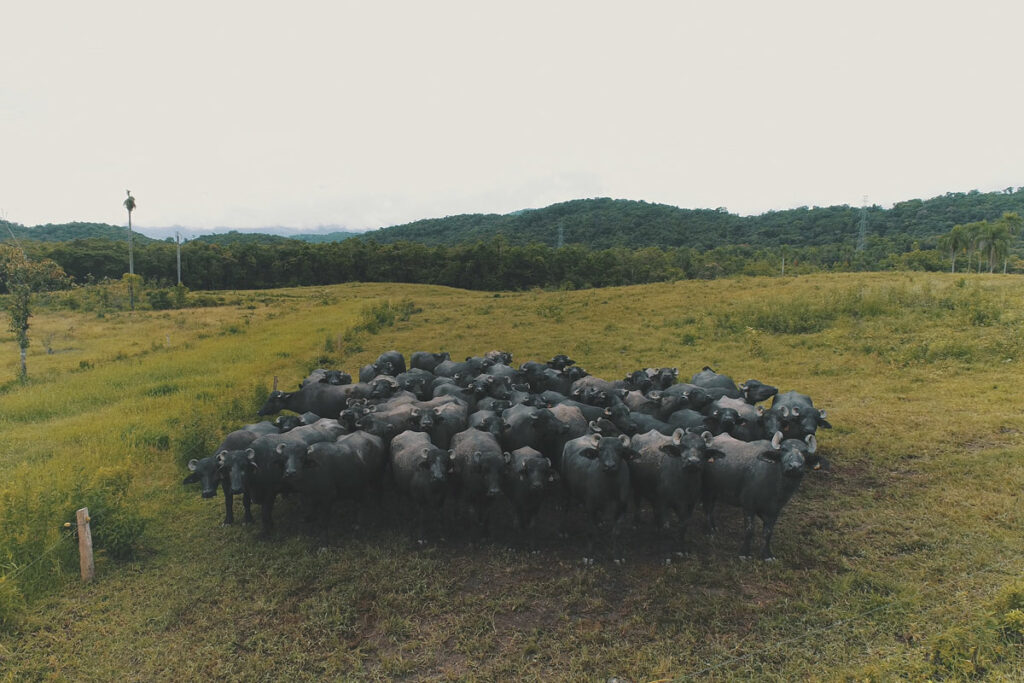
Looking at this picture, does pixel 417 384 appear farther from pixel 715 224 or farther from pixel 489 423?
pixel 715 224

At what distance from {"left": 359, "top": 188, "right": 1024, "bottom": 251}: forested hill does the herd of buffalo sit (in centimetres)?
8029

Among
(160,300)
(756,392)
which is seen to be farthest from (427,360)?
(160,300)

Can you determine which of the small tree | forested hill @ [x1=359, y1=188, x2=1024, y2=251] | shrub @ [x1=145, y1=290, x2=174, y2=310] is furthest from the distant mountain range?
the small tree

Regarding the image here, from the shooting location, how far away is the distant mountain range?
289ft

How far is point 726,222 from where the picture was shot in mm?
104875

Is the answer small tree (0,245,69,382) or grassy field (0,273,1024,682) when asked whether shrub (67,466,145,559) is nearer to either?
grassy field (0,273,1024,682)

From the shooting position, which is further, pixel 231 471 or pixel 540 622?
pixel 231 471

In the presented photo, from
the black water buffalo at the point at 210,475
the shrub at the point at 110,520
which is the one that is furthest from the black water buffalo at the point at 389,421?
the shrub at the point at 110,520

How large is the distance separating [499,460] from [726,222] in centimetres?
10866

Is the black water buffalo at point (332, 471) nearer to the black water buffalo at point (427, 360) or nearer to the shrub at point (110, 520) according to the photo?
the shrub at point (110, 520)

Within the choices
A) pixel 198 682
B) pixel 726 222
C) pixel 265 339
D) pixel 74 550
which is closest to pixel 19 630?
pixel 74 550

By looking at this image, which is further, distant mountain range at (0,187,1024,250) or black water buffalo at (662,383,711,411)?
distant mountain range at (0,187,1024,250)

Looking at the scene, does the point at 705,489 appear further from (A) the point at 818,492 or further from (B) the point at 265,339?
(B) the point at 265,339

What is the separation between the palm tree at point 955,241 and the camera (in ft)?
176
